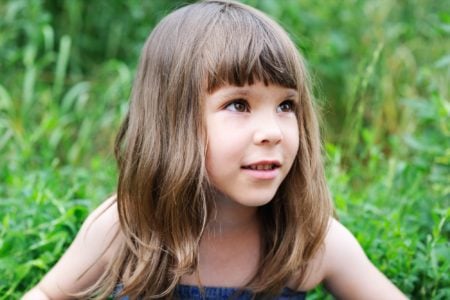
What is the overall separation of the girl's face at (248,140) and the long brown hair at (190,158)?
26mm

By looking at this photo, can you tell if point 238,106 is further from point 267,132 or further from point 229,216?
point 229,216

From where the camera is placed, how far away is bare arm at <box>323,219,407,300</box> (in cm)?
207

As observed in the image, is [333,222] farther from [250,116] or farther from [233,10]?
[233,10]

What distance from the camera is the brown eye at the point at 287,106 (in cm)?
187

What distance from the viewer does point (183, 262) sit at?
1.90 m

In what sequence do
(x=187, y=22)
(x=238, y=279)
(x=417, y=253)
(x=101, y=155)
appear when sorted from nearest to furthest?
(x=187, y=22) → (x=238, y=279) → (x=417, y=253) → (x=101, y=155)

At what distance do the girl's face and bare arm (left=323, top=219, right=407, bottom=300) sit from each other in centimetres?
35

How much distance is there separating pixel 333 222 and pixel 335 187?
2.03 feet

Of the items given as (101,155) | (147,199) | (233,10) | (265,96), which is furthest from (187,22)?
(101,155)

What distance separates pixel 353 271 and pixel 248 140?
1.83 ft

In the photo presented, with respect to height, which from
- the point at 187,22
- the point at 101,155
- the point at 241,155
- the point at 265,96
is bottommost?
the point at 101,155

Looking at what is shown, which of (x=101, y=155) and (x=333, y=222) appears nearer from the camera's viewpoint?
(x=333, y=222)

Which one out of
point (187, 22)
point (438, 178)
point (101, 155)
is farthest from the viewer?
point (101, 155)

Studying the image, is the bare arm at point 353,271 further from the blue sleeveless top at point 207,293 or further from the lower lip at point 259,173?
the lower lip at point 259,173
